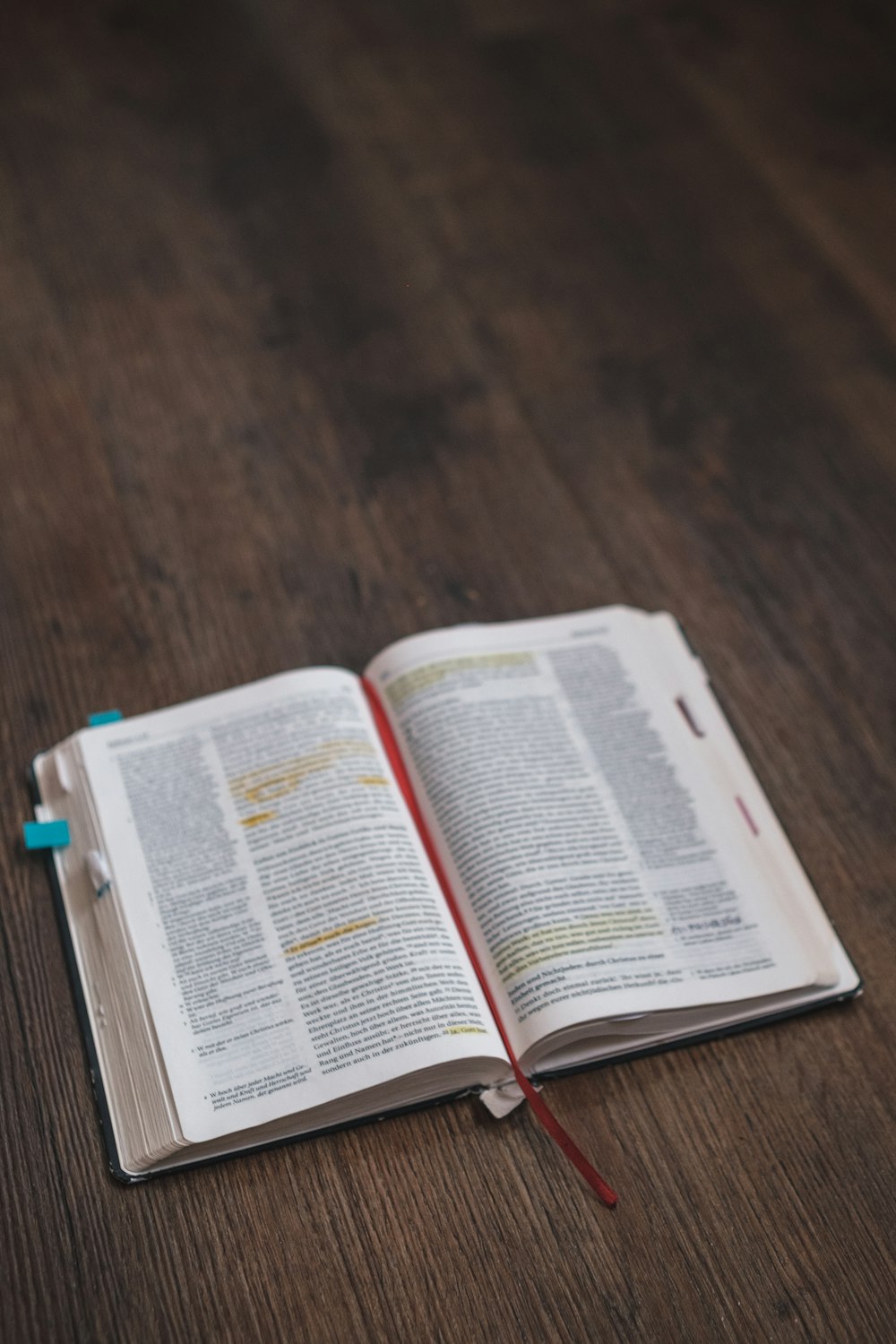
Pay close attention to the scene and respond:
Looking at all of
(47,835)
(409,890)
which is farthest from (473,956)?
(47,835)

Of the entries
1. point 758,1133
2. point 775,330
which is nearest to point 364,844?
point 758,1133

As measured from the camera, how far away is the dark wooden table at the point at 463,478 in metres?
0.67

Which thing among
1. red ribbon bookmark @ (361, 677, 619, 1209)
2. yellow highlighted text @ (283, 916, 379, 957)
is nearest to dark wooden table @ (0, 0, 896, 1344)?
red ribbon bookmark @ (361, 677, 619, 1209)

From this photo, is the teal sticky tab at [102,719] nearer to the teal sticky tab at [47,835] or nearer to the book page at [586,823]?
the teal sticky tab at [47,835]

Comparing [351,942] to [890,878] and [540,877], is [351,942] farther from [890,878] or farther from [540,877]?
[890,878]

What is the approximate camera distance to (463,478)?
109cm

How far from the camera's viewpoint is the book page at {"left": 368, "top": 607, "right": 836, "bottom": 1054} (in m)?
0.75

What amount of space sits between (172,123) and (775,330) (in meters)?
0.75

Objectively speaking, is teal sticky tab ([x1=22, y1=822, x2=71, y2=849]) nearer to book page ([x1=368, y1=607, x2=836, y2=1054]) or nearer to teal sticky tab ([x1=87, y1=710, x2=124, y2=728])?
teal sticky tab ([x1=87, y1=710, x2=124, y2=728])

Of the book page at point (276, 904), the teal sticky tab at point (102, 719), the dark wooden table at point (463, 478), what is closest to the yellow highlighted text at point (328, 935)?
the book page at point (276, 904)

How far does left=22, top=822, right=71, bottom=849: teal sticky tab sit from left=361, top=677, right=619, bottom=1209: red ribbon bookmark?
0.75ft

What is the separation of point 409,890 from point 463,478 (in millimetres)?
456

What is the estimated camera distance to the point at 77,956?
2.50ft

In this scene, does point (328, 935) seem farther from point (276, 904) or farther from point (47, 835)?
point (47, 835)
